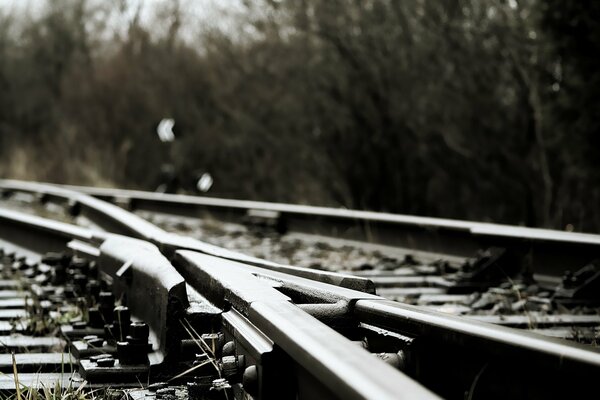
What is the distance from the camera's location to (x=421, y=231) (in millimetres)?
6379

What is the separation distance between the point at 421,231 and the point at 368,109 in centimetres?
659

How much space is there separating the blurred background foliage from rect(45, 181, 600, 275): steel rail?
1.86 m

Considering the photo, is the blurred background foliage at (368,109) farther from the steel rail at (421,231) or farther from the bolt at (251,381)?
the bolt at (251,381)

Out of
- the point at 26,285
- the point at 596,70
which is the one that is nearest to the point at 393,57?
the point at 596,70

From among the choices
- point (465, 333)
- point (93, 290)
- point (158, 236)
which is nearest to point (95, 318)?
point (93, 290)

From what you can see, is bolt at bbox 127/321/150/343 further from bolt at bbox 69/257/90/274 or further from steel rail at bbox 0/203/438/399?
bolt at bbox 69/257/90/274

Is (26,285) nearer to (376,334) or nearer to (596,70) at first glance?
(376,334)

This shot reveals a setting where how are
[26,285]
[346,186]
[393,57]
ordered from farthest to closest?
[346,186] < [393,57] < [26,285]

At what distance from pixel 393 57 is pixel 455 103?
4.45 feet

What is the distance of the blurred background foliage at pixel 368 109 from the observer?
9.35 meters

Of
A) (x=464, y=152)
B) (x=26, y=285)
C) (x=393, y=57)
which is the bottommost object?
(x=26, y=285)

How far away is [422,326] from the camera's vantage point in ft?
7.00

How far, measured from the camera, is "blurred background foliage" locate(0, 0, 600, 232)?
30.7 ft

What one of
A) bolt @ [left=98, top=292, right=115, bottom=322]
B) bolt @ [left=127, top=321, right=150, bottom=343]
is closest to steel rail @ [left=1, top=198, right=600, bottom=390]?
bolt @ [left=127, top=321, right=150, bottom=343]
